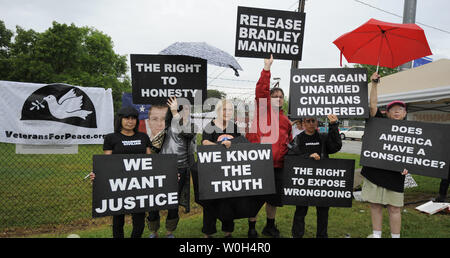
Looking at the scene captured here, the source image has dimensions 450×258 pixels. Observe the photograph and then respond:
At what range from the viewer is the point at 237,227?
15.4 feet

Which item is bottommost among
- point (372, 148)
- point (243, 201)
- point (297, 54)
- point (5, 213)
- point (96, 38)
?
point (5, 213)

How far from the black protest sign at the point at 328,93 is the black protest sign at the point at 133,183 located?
5.78ft

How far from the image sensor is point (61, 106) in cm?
459

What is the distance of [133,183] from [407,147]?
3308 mm

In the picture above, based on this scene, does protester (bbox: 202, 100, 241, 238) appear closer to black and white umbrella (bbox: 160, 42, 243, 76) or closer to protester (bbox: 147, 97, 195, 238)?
protester (bbox: 147, 97, 195, 238)

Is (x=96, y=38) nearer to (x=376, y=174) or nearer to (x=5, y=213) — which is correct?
(x=5, y=213)

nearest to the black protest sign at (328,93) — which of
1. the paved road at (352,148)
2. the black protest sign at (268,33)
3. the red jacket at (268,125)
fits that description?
the red jacket at (268,125)

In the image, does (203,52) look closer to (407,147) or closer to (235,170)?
(235,170)

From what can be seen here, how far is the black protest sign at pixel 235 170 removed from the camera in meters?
3.20

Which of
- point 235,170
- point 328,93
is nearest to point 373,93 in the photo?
point 328,93

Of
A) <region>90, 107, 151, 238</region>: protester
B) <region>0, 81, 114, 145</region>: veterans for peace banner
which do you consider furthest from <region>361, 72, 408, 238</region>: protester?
<region>0, 81, 114, 145</region>: veterans for peace banner

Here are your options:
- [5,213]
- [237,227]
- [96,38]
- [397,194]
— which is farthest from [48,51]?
[397,194]

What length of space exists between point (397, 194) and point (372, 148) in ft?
2.08

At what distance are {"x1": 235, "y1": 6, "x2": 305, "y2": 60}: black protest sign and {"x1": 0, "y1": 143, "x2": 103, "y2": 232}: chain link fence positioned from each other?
4276 millimetres
